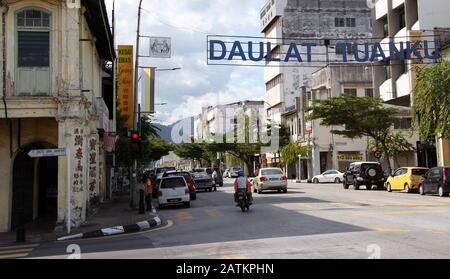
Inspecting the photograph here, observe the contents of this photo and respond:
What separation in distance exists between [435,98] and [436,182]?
4.94 m

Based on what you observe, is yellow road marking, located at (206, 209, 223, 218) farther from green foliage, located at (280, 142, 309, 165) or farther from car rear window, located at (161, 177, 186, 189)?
green foliage, located at (280, 142, 309, 165)

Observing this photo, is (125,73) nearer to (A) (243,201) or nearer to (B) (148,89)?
(B) (148,89)

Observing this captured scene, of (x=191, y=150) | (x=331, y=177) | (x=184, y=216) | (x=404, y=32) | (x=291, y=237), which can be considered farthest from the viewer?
(x=191, y=150)

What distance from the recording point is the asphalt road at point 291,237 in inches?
421

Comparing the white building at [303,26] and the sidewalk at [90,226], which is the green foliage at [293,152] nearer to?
the white building at [303,26]

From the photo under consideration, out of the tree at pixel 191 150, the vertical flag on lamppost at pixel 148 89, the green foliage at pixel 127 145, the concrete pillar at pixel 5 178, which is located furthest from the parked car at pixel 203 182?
the tree at pixel 191 150

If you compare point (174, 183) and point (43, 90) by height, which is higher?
point (43, 90)

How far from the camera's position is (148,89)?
36469 mm

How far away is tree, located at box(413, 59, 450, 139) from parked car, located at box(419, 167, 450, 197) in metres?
2.61

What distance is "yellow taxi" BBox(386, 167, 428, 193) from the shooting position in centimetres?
3272

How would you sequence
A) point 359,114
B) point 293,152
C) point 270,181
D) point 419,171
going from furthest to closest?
point 293,152 < point 359,114 < point 270,181 < point 419,171

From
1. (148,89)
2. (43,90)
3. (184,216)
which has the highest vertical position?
(148,89)

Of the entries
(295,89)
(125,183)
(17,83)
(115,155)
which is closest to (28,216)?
(17,83)
